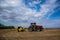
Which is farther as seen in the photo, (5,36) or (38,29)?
(38,29)

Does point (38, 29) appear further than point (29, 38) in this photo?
Yes

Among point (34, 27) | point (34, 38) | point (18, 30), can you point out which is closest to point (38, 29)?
point (34, 27)

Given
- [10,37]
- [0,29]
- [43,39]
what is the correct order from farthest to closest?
[0,29] → [10,37] → [43,39]

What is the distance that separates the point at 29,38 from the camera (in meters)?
4.82

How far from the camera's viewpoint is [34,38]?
478cm

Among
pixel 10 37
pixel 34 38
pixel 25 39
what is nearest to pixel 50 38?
pixel 34 38

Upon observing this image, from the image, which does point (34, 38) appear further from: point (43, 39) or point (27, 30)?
point (27, 30)

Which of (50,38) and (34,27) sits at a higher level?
(34,27)

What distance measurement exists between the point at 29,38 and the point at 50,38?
741 mm

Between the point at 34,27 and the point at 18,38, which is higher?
the point at 34,27

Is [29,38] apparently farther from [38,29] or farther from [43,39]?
[38,29]

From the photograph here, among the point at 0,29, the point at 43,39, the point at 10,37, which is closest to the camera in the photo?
the point at 43,39

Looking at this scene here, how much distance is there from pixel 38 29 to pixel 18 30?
3.15ft

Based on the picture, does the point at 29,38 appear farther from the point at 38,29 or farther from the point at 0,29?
the point at 0,29
